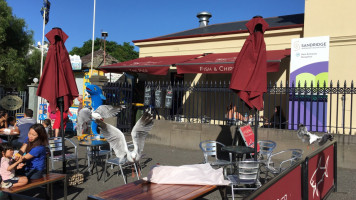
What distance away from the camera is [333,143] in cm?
462

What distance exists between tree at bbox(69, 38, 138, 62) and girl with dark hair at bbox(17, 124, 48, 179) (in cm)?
3884

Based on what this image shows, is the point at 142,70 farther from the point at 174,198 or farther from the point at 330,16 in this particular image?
the point at 174,198

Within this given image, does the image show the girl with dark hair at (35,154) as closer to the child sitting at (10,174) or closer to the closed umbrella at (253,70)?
the child sitting at (10,174)

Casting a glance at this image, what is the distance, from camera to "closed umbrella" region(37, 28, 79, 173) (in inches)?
191

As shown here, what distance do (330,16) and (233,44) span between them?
11.8 feet

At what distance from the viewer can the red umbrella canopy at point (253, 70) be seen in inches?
196

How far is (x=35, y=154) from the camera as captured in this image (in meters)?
4.07

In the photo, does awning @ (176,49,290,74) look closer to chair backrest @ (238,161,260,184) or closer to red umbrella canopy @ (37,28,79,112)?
chair backrest @ (238,161,260,184)

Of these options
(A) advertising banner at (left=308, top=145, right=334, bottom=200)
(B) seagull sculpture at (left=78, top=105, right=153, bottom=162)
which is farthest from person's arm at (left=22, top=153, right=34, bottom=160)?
(A) advertising banner at (left=308, top=145, right=334, bottom=200)

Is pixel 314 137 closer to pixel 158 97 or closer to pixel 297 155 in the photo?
pixel 297 155

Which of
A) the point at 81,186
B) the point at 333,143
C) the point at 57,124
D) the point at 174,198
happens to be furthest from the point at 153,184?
the point at 57,124

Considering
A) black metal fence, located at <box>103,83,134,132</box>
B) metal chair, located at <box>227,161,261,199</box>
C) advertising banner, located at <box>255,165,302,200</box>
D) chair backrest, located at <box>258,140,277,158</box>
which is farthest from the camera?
black metal fence, located at <box>103,83,134,132</box>

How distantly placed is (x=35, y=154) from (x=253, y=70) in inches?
144

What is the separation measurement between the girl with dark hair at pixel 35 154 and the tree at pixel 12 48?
16734 mm
